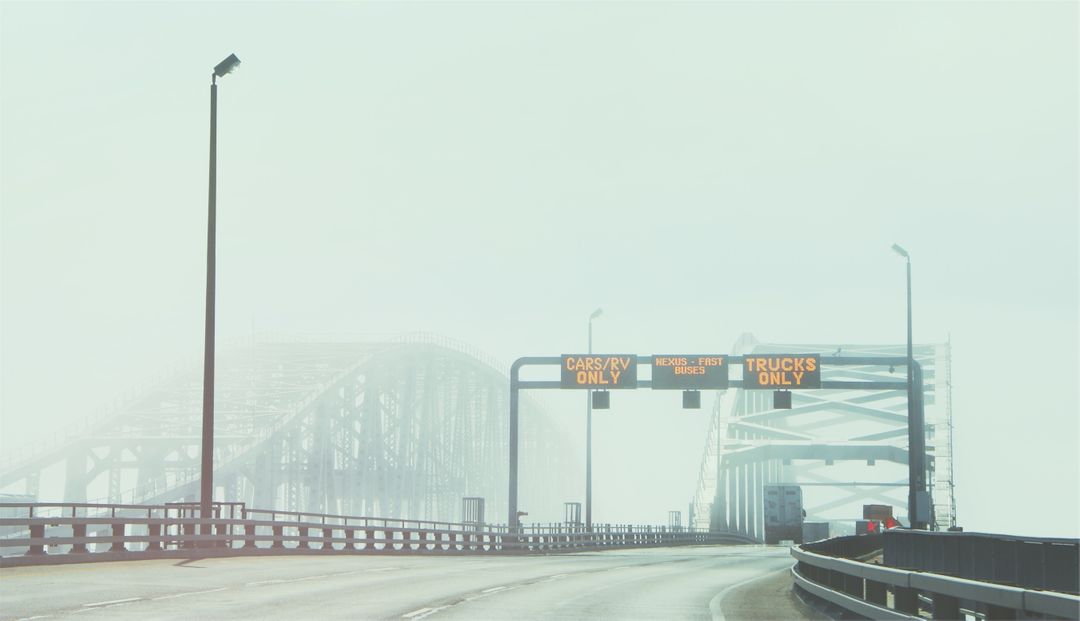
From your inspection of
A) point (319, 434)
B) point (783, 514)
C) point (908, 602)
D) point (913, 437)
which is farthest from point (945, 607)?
point (319, 434)

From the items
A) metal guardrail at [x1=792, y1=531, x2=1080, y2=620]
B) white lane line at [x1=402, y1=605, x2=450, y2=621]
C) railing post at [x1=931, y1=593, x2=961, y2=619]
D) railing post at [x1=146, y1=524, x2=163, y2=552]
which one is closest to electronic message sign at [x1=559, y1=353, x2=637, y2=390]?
railing post at [x1=146, y1=524, x2=163, y2=552]

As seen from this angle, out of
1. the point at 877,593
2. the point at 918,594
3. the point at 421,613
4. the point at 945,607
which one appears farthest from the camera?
the point at 421,613

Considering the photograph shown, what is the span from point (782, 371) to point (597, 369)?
21.7 feet

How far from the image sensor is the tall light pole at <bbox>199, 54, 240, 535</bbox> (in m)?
30.3

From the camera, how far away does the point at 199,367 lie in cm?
11531

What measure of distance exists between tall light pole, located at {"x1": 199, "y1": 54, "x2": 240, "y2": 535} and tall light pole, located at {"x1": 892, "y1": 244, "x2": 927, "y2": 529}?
74.7ft

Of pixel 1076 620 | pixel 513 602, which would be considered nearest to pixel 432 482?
pixel 513 602

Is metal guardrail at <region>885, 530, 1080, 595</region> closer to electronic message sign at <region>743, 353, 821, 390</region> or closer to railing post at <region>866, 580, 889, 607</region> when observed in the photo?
railing post at <region>866, 580, 889, 607</region>

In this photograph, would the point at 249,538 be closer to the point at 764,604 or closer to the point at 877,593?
the point at 764,604

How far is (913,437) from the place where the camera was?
4972cm

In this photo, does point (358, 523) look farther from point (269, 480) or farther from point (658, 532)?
point (658, 532)

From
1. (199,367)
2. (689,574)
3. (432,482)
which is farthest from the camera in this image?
(432,482)

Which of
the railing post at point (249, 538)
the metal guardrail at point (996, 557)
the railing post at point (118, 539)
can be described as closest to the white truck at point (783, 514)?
the railing post at point (249, 538)

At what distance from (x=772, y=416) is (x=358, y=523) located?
4372 cm
